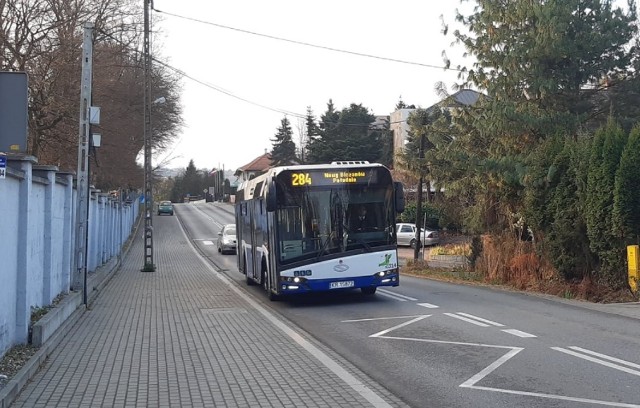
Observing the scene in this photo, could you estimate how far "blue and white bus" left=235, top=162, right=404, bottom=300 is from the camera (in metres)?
15.4

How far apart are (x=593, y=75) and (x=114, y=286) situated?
51.4 ft

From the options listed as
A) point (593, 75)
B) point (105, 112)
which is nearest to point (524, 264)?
point (593, 75)

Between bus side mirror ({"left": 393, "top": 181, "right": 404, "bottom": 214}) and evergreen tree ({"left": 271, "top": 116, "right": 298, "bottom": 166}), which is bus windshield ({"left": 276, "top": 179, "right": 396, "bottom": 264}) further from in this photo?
evergreen tree ({"left": 271, "top": 116, "right": 298, "bottom": 166})

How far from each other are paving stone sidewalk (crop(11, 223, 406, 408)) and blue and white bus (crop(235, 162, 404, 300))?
4.19 feet

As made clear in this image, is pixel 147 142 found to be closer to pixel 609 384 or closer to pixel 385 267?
pixel 385 267

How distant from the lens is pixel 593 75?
21.6 m

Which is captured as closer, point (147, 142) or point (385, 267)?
point (385, 267)

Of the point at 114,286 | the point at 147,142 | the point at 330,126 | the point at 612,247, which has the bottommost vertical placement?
the point at 114,286

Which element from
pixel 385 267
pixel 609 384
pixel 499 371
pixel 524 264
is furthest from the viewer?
pixel 524 264

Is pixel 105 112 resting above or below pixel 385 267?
above

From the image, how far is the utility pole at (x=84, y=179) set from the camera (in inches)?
609

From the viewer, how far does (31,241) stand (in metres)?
10.7

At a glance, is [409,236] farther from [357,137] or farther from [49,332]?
[49,332]

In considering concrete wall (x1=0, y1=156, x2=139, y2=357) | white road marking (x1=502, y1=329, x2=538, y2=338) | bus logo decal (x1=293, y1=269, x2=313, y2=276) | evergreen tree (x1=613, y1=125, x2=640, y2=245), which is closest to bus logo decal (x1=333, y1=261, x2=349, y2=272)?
bus logo decal (x1=293, y1=269, x2=313, y2=276)
